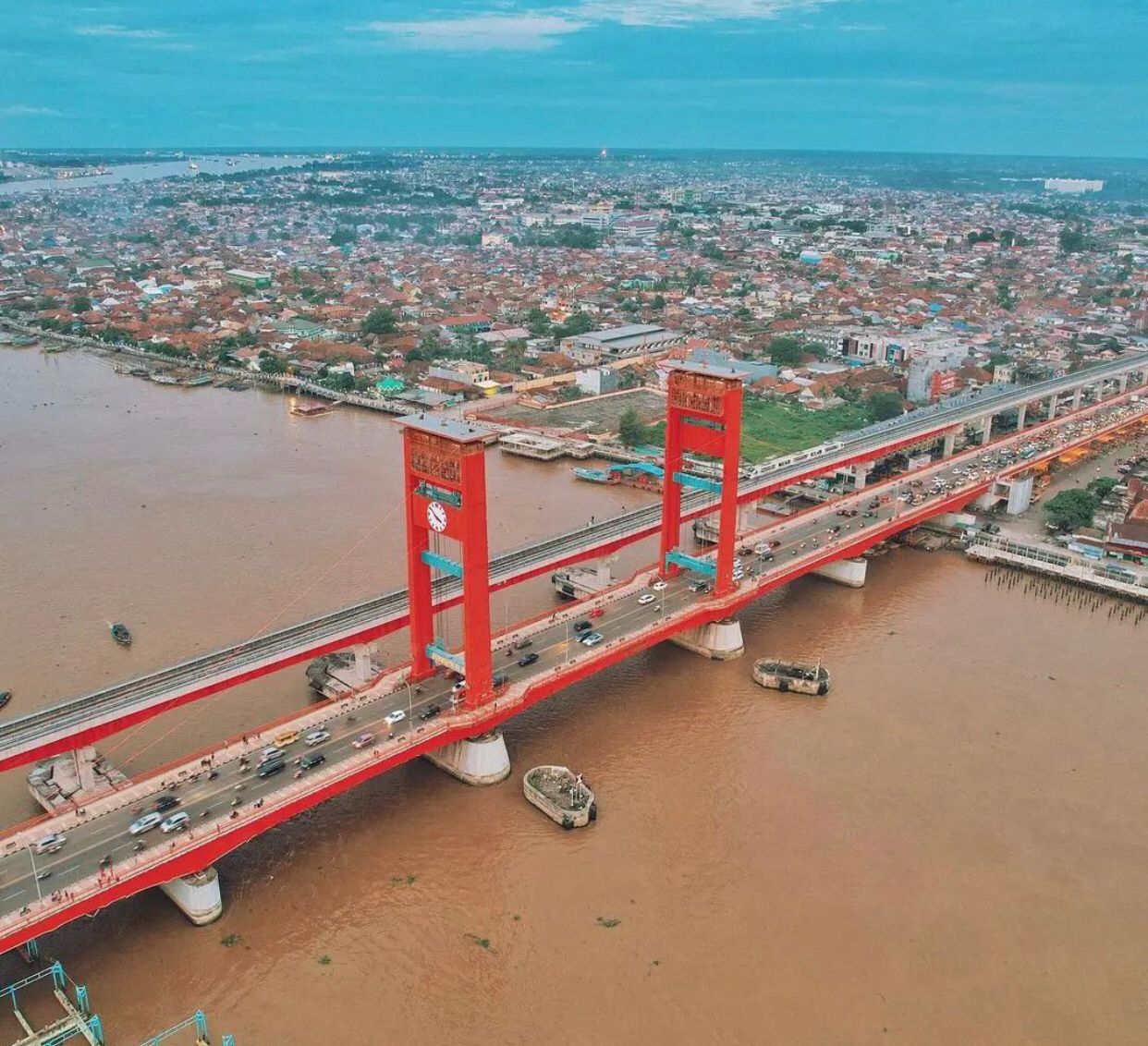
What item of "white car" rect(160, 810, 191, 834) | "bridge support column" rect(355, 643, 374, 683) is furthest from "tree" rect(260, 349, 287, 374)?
"white car" rect(160, 810, 191, 834)

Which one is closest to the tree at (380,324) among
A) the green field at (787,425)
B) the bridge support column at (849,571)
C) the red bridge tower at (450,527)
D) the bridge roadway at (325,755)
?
the green field at (787,425)

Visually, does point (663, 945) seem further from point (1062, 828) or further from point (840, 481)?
point (840, 481)

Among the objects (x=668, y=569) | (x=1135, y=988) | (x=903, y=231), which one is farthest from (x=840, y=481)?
(x=903, y=231)

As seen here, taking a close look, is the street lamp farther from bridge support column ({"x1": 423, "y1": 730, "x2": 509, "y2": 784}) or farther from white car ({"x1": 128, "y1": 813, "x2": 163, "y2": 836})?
bridge support column ({"x1": 423, "y1": 730, "x2": 509, "y2": 784})

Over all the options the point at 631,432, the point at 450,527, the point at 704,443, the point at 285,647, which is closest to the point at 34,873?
Answer: the point at 285,647

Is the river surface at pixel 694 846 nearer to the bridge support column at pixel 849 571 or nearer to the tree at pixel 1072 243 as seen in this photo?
the bridge support column at pixel 849 571

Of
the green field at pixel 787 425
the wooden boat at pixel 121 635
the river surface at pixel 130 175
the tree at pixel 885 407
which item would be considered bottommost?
the wooden boat at pixel 121 635

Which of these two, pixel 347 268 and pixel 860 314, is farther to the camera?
pixel 347 268
